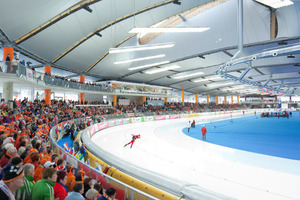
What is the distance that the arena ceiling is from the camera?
504 inches

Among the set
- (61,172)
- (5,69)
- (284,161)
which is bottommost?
(284,161)

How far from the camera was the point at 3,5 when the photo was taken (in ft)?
33.6

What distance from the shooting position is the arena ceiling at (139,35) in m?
12.8

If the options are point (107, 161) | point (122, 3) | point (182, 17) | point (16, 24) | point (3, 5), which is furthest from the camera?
point (182, 17)

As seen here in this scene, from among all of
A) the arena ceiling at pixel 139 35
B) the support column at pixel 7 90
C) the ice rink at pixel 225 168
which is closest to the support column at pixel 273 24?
the arena ceiling at pixel 139 35

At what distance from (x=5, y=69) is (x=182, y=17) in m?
17.8

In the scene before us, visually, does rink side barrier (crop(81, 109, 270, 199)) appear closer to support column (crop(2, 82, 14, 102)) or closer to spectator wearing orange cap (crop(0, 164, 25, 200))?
spectator wearing orange cap (crop(0, 164, 25, 200))

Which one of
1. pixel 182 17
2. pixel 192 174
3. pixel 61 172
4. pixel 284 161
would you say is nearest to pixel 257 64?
pixel 182 17

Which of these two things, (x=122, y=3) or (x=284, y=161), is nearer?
(x=284, y=161)

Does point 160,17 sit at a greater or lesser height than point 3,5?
greater

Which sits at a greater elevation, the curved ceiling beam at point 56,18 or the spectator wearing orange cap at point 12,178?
the curved ceiling beam at point 56,18

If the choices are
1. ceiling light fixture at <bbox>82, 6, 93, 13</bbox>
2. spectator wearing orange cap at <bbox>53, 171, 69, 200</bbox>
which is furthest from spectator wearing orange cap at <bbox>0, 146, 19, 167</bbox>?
ceiling light fixture at <bbox>82, 6, 93, 13</bbox>

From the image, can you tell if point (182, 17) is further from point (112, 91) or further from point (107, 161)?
point (107, 161)

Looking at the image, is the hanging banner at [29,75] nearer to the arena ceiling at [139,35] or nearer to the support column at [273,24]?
the arena ceiling at [139,35]
